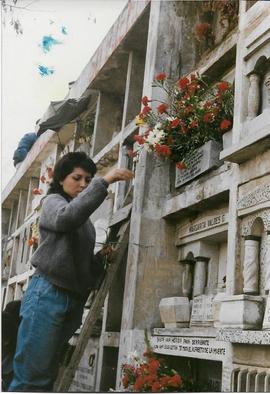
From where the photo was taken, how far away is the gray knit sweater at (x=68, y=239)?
13.0ft

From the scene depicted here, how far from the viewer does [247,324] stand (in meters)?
3.11

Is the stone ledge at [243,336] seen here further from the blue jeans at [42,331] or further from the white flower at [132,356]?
the blue jeans at [42,331]

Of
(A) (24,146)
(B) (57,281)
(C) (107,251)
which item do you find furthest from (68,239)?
(A) (24,146)

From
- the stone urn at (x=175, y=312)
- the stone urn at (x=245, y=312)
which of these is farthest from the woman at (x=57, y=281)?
the stone urn at (x=245, y=312)

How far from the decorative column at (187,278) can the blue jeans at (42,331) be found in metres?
0.78

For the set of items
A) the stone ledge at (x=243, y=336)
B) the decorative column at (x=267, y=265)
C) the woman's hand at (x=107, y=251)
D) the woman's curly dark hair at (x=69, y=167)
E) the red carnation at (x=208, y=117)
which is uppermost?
the red carnation at (x=208, y=117)

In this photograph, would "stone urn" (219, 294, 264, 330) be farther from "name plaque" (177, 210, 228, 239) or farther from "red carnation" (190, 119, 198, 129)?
"red carnation" (190, 119, 198, 129)

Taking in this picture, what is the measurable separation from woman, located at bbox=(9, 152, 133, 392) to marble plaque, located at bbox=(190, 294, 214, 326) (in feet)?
2.54

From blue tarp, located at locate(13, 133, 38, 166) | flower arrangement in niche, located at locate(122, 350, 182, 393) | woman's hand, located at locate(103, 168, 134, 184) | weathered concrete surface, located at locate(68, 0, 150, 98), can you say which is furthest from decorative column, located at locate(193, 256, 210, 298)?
weathered concrete surface, located at locate(68, 0, 150, 98)

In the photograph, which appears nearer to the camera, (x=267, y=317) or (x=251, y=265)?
(x=267, y=317)

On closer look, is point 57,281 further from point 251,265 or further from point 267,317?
point 267,317

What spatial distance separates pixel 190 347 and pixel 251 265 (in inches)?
31.2

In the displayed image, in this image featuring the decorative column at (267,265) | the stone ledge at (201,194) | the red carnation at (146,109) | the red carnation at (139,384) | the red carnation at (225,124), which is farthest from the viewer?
the red carnation at (146,109)

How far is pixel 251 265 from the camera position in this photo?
10.7 ft
